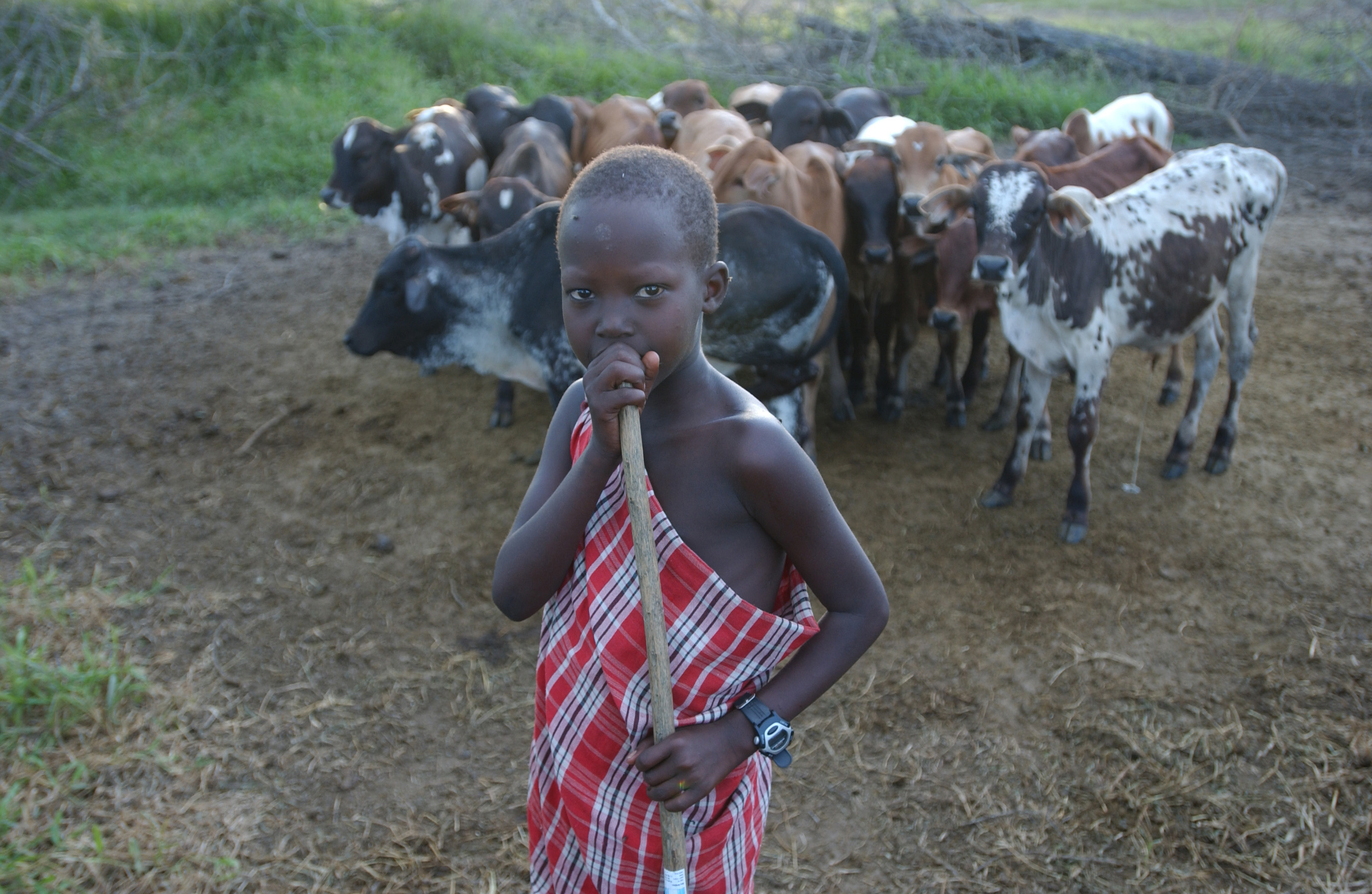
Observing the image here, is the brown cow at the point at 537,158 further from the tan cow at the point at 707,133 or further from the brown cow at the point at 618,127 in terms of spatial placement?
the tan cow at the point at 707,133

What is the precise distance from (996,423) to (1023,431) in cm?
94

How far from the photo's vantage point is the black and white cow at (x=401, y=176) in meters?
6.76

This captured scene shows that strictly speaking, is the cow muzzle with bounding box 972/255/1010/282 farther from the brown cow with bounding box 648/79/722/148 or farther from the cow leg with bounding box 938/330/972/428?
the brown cow with bounding box 648/79/722/148

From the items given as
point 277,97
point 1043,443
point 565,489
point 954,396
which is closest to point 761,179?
point 954,396

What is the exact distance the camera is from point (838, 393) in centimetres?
602

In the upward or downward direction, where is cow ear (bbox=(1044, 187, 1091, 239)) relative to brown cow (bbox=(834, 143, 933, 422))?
upward

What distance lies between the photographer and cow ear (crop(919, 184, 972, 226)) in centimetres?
466

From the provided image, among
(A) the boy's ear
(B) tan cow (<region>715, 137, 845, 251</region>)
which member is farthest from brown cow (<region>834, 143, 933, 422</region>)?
(A) the boy's ear

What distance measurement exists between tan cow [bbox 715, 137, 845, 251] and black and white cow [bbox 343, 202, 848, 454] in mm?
676

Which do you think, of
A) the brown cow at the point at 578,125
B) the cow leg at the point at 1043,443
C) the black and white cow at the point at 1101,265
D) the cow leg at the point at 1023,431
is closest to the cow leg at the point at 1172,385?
the black and white cow at the point at 1101,265

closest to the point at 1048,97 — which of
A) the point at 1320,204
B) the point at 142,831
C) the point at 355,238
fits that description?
the point at 1320,204

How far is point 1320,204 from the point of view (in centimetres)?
895

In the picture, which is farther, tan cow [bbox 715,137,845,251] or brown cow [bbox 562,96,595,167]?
brown cow [bbox 562,96,595,167]

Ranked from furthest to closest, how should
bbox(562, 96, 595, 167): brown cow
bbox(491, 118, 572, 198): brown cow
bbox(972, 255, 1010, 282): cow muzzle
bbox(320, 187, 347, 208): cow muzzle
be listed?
bbox(562, 96, 595, 167): brown cow
bbox(320, 187, 347, 208): cow muzzle
bbox(491, 118, 572, 198): brown cow
bbox(972, 255, 1010, 282): cow muzzle
